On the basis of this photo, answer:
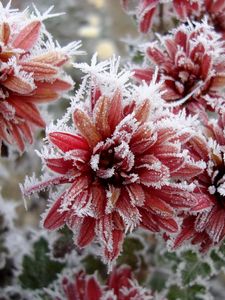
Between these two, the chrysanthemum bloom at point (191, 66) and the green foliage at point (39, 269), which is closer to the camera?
the chrysanthemum bloom at point (191, 66)

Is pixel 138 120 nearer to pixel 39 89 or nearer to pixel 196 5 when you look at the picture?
pixel 39 89

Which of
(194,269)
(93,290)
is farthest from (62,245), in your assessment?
(194,269)

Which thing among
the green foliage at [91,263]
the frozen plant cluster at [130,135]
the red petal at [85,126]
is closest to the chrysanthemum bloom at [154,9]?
the frozen plant cluster at [130,135]

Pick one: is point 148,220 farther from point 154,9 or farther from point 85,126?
point 154,9

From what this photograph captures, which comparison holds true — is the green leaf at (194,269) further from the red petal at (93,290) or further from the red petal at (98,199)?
the red petal at (98,199)

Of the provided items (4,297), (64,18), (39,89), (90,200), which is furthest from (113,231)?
(64,18)
